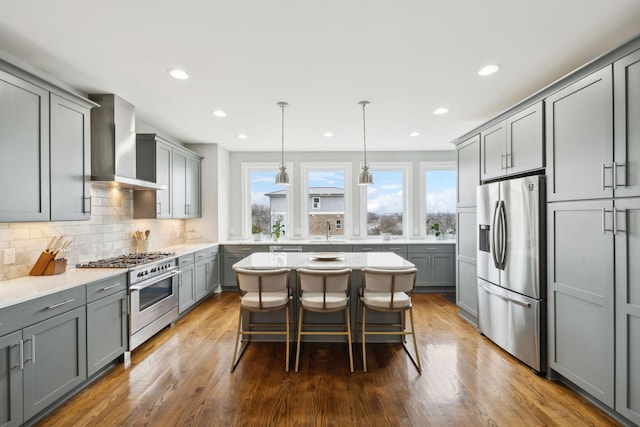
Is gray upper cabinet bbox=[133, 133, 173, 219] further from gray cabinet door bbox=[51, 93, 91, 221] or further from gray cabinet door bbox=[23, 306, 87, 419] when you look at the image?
gray cabinet door bbox=[23, 306, 87, 419]

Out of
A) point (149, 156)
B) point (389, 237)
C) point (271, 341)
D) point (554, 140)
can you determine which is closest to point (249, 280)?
point (271, 341)

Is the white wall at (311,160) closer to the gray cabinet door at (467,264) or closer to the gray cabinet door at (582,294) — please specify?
the gray cabinet door at (467,264)

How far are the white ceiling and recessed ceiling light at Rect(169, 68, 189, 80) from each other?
0.07m

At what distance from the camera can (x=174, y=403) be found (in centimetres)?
223

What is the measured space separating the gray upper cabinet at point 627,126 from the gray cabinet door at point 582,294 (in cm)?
17

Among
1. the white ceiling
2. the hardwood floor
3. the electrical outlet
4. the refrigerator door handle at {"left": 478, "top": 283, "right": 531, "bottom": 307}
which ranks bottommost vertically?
the hardwood floor

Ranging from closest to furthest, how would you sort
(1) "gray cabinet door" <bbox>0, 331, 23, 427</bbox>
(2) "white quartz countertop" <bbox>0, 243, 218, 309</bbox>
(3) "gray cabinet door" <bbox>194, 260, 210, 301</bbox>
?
1. (1) "gray cabinet door" <bbox>0, 331, 23, 427</bbox>
2. (2) "white quartz countertop" <bbox>0, 243, 218, 309</bbox>
3. (3) "gray cabinet door" <bbox>194, 260, 210, 301</bbox>

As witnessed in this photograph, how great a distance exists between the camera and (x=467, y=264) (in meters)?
3.84

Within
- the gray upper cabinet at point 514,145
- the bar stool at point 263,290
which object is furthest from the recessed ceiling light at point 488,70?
the bar stool at point 263,290

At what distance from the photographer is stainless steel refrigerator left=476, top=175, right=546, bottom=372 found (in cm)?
258

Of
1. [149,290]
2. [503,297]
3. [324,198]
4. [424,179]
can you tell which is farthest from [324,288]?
[424,179]

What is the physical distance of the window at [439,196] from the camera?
5.97 metres

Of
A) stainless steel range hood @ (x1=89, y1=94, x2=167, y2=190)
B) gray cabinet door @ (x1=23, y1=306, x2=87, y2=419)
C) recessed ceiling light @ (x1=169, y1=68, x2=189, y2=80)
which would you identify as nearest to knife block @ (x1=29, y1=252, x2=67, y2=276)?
gray cabinet door @ (x1=23, y1=306, x2=87, y2=419)

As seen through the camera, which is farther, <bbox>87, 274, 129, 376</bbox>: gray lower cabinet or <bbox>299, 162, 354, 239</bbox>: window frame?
<bbox>299, 162, 354, 239</bbox>: window frame
